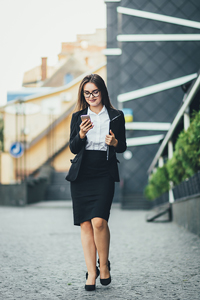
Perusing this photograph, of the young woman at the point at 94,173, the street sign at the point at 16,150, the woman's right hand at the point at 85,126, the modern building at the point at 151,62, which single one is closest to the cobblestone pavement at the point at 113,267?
the young woman at the point at 94,173

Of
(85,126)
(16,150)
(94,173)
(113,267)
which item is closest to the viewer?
(85,126)

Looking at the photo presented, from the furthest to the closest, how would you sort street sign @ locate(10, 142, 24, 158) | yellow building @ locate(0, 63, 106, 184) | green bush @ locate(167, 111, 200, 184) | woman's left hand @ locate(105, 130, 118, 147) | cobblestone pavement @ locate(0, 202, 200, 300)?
1. yellow building @ locate(0, 63, 106, 184)
2. street sign @ locate(10, 142, 24, 158)
3. green bush @ locate(167, 111, 200, 184)
4. woman's left hand @ locate(105, 130, 118, 147)
5. cobblestone pavement @ locate(0, 202, 200, 300)

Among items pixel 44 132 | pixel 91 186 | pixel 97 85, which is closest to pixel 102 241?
pixel 91 186

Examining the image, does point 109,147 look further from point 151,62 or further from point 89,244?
point 151,62

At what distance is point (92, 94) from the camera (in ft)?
11.6

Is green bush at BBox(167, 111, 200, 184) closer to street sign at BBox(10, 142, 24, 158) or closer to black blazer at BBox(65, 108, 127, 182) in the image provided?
black blazer at BBox(65, 108, 127, 182)

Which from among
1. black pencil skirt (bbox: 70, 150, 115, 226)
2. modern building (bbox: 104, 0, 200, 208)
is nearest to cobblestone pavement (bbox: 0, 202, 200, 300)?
black pencil skirt (bbox: 70, 150, 115, 226)

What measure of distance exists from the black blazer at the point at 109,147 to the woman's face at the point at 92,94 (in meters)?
0.11

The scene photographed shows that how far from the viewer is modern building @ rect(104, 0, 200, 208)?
19.2 meters

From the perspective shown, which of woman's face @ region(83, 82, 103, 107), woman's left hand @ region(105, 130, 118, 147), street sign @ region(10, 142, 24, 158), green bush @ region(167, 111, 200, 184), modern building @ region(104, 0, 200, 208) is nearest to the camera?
woman's left hand @ region(105, 130, 118, 147)

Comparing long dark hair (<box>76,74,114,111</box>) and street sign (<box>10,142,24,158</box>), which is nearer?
long dark hair (<box>76,74,114,111</box>)

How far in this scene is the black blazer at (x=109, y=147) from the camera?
3.47 m

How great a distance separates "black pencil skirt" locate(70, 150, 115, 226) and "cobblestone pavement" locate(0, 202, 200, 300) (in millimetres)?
546

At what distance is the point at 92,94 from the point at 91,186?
67 centimetres
